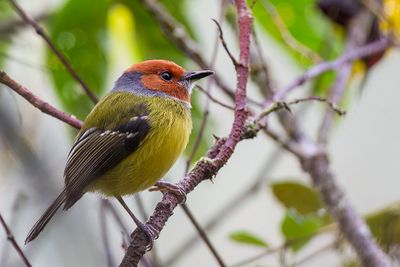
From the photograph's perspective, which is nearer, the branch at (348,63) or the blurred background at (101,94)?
the blurred background at (101,94)

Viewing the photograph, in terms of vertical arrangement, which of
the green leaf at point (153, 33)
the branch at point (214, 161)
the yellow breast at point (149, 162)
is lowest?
the branch at point (214, 161)

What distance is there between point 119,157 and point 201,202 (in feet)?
12.3

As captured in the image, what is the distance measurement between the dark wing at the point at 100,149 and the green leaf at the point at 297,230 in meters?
0.79

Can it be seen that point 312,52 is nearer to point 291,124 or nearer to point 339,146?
point 291,124

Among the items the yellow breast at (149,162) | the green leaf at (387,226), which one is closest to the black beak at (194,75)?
the yellow breast at (149,162)

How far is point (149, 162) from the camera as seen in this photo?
3395 mm

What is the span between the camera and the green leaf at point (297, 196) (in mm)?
3781

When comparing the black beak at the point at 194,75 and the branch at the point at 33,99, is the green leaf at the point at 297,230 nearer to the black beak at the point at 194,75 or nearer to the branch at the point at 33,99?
the black beak at the point at 194,75

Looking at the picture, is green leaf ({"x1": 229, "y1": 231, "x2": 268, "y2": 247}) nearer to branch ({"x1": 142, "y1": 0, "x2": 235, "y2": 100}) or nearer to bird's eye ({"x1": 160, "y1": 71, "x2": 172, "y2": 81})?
branch ({"x1": 142, "y1": 0, "x2": 235, "y2": 100})

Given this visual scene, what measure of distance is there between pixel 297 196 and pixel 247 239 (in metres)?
0.35

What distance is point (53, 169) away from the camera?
3922 mm

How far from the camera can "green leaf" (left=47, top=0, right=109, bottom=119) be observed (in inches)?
151

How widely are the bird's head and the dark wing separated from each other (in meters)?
0.44

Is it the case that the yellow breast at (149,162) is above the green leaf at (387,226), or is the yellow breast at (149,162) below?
above
